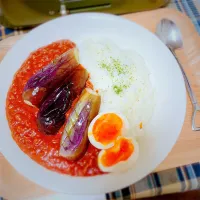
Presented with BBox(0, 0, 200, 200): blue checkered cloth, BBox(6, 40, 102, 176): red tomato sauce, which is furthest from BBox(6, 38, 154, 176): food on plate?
BBox(0, 0, 200, 200): blue checkered cloth

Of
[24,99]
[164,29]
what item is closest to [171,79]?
[164,29]

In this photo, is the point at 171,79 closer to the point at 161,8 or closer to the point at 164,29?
the point at 164,29

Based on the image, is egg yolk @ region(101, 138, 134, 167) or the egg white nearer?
egg yolk @ region(101, 138, 134, 167)

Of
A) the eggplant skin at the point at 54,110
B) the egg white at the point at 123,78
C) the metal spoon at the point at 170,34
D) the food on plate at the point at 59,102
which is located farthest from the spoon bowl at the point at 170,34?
the eggplant skin at the point at 54,110

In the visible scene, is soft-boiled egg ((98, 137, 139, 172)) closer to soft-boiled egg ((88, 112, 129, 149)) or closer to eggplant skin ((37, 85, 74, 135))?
soft-boiled egg ((88, 112, 129, 149))

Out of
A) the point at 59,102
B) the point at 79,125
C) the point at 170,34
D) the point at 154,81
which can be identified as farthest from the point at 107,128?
the point at 170,34

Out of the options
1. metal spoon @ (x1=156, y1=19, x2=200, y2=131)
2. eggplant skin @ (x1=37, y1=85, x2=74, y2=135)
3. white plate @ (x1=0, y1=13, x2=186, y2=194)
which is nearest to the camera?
white plate @ (x1=0, y1=13, x2=186, y2=194)
